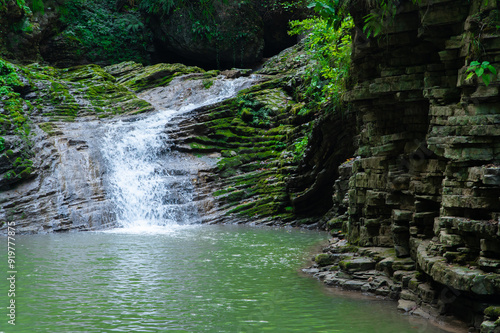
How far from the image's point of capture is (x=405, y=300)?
800 cm

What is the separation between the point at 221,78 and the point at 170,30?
681 cm

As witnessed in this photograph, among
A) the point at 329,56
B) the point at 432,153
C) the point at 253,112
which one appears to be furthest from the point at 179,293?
the point at 253,112

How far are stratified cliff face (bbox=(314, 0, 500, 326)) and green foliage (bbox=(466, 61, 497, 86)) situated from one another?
13 centimetres

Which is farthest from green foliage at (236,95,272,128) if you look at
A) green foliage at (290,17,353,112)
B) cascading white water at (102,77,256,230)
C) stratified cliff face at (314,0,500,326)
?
stratified cliff face at (314,0,500,326)

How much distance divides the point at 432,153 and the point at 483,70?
8.13 feet

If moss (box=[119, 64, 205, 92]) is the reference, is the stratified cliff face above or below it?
below

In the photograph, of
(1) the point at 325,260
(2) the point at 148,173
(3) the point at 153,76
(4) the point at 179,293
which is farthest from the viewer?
(3) the point at 153,76

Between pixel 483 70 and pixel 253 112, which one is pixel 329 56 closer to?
pixel 253 112

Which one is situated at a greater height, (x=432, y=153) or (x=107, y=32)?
(x=107, y=32)

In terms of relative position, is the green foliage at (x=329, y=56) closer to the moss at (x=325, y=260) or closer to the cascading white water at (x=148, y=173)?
the cascading white water at (x=148, y=173)

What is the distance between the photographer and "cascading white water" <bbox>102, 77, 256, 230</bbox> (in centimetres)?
2053

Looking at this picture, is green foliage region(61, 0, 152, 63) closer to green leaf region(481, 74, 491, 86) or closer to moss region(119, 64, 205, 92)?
moss region(119, 64, 205, 92)

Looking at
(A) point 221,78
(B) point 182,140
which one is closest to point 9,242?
(B) point 182,140

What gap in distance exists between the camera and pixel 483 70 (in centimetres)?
661
